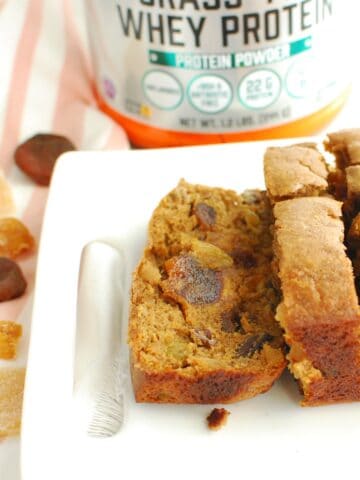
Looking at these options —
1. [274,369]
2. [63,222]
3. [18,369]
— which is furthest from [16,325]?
[274,369]

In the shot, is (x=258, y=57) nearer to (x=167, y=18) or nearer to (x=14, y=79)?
(x=167, y=18)

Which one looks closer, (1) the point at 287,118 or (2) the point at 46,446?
(2) the point at 46,446

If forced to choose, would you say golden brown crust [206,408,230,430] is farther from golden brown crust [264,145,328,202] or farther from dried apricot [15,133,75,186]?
dried apricot [15,133,75,186]

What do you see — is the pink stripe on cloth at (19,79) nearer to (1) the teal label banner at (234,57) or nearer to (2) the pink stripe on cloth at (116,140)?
(2) the pink stripe on cloth at (116,140)

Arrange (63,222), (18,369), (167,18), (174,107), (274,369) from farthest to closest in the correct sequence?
(174,107) < (167,18) < (63,222) < (18,369) < (274,369)

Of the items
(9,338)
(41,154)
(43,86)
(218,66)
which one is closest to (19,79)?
(43,86)

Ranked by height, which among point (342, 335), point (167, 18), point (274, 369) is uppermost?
point (167, 18)

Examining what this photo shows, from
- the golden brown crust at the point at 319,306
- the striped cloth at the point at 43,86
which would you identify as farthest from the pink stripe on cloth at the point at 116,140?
the golden brown crust at the point at 319,306

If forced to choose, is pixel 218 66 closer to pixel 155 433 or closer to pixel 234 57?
pixel 234 57
